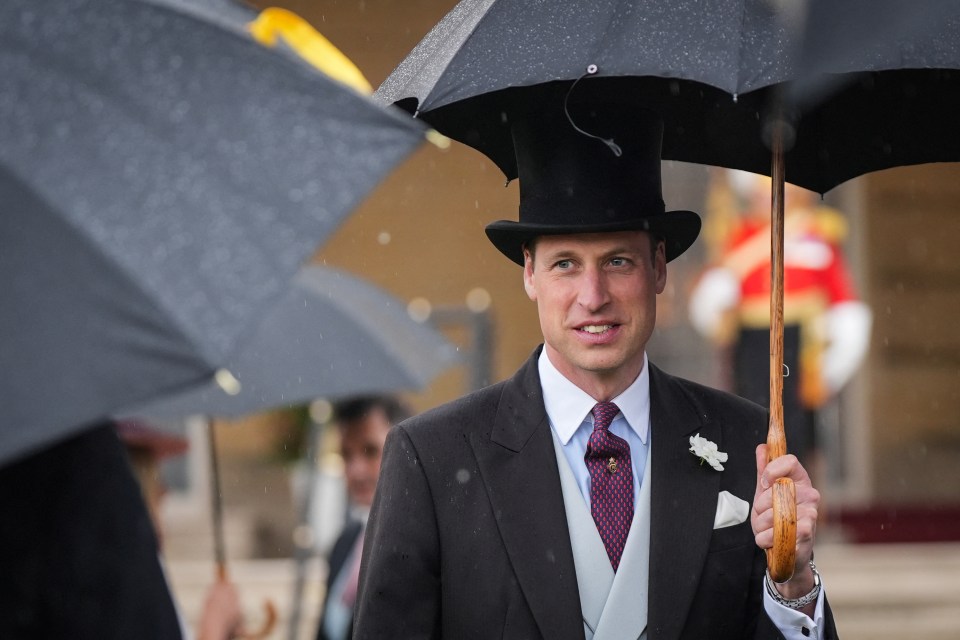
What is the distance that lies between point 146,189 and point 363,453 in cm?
384

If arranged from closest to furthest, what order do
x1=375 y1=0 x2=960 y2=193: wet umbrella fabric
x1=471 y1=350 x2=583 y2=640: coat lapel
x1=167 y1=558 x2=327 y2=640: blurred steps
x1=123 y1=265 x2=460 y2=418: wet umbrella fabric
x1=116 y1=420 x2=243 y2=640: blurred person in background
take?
x1=375 y1=0 x2=960 y2=193: wet umbrella fabric, x1=471 y1=350 x2=583 y2=640: coat lapel, x1=123 y1=265 x2=460 y2=418: wet umbrella fabric, x1=116 y1=420 x2=243 y2=640: blurred person in background, x1=167 y1=558 x2=327 y2=640: blurred steps

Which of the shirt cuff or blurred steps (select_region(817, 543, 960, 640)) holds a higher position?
the shirt cuff

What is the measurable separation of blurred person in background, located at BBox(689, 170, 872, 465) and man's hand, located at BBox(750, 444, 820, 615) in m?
4.72

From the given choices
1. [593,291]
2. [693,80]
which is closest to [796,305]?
[593,291]

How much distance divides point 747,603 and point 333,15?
7.83 m

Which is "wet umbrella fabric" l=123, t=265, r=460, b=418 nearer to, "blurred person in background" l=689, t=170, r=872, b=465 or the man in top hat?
the man in top hat

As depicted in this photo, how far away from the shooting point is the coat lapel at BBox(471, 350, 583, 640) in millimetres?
3002

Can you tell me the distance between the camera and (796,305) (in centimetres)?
811

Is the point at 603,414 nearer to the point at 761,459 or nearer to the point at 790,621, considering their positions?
the point at 761,459

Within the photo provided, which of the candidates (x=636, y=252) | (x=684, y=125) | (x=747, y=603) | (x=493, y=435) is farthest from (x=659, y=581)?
(x=684, y=125)

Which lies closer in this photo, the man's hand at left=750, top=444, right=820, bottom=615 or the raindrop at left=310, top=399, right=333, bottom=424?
the man's hand at left=750, top=444, right=820, bottom=615

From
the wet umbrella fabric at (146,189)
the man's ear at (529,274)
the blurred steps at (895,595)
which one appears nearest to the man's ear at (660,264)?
the man's ear at (529,274)

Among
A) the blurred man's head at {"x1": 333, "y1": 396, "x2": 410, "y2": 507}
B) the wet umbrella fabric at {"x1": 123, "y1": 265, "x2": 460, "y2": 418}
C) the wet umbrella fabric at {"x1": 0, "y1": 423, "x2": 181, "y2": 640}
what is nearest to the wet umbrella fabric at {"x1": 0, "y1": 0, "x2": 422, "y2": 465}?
the wet umbrella fabric at {"x1": 0, "y1": 423, "x2": 181, "y2": 640}

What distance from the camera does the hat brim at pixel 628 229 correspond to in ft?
10.5
